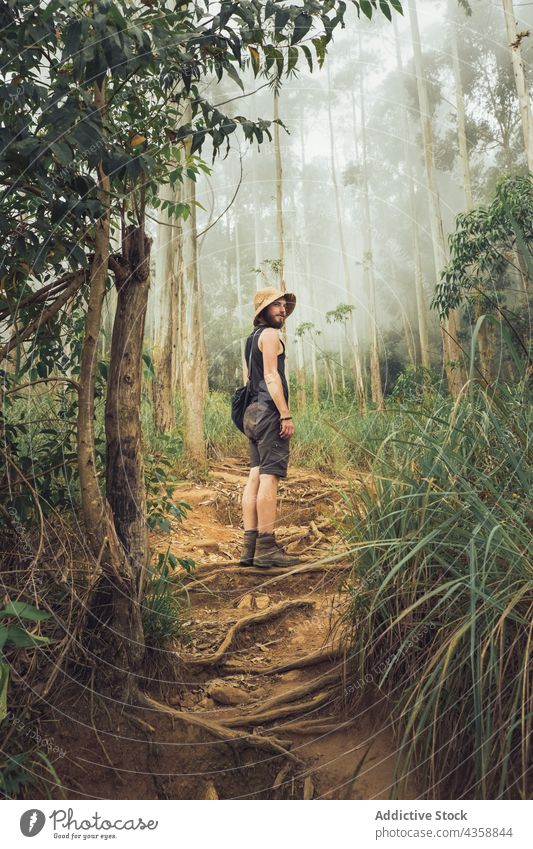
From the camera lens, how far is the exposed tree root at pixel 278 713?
2281 millimetres

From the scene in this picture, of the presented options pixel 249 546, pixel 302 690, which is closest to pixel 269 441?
pixel 249 546

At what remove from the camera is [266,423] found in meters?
3.75

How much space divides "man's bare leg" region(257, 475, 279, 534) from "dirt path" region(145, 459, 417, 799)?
0.25 m

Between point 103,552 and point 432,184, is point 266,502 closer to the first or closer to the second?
point 103,552

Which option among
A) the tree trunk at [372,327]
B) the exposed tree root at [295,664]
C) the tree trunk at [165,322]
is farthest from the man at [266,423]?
the tree trunk at [165,322]

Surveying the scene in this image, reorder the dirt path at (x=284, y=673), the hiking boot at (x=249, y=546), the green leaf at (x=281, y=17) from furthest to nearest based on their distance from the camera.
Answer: the hiking boot at (x=249, y=546) → the dirt path at (x=284, y=673) → the green leaf at (x=281, y=17)

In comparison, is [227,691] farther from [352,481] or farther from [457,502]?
[457,502]

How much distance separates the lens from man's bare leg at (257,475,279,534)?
3.76m

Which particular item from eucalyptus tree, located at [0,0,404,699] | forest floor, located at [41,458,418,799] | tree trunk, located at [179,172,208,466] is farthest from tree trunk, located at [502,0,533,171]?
forest floor, located at [41,458,418,799]

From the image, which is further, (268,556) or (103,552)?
(268,556)

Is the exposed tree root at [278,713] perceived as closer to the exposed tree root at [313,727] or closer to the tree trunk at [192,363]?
the exposed tree root at [313,727]

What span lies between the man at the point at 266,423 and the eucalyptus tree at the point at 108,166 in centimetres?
109

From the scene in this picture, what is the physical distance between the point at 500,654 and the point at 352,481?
3.53 feet

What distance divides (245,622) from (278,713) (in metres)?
0.78
